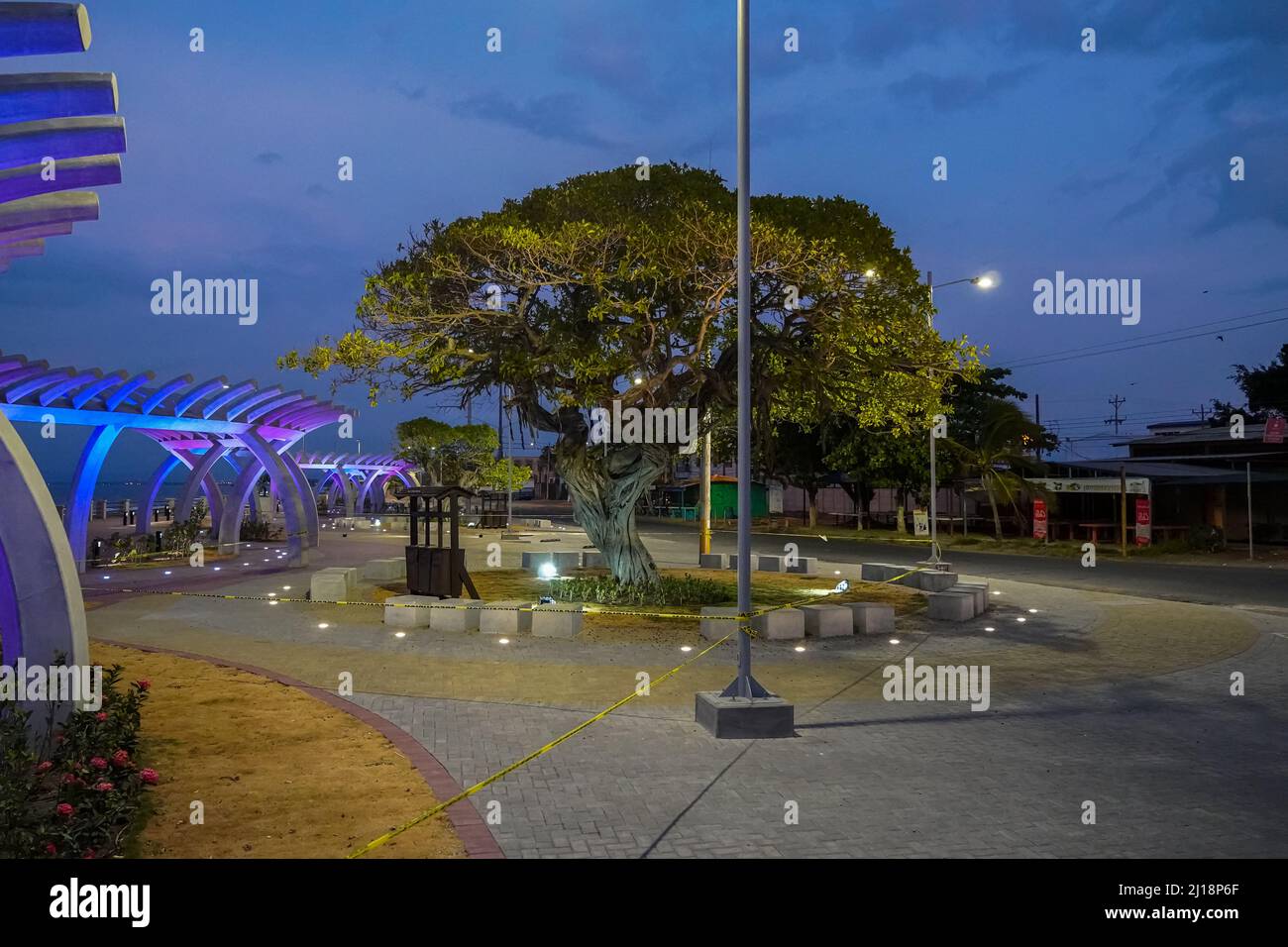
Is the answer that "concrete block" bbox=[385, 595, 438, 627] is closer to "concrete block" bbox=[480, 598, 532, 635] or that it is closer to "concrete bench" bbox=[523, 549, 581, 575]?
"concrete block" bbox=[480, 598, 532, 635]

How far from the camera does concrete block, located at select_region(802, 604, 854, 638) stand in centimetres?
1289

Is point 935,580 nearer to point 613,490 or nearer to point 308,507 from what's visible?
point 613,490

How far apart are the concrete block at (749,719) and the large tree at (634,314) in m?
7.03

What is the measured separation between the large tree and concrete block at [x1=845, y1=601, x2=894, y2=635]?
4.28 m

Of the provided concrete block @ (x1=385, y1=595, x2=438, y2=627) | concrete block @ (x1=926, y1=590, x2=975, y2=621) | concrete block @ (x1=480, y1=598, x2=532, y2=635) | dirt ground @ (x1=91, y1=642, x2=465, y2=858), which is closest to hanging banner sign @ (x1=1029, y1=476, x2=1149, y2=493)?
concrete block @ (x1=926, y1=590, x2=975, y2=621)

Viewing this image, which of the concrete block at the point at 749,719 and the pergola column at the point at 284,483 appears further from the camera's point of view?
the pergola column at the point at 284,483

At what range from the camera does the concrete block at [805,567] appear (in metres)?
20.6

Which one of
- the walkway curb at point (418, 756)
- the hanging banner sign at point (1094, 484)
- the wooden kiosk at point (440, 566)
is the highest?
the hanging banner sign at point (1094, 484)

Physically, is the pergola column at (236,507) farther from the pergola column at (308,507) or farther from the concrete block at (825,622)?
the concrete block at (825,622)

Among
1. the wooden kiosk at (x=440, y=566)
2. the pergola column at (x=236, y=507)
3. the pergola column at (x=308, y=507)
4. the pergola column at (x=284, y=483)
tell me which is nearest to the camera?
the wooden kiosk at (x=440, y=566)

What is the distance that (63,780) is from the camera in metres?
5.72

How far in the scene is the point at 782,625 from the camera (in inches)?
495

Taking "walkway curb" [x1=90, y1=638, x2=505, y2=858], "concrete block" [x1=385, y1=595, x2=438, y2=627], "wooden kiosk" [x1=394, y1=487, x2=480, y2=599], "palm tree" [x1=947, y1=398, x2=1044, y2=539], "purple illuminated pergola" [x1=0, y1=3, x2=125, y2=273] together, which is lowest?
"walkway curb" [x1=90, y1=638, x2=505, y2=858]

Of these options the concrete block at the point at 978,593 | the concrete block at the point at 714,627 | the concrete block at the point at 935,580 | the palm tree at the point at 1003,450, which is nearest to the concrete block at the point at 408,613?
the concrete block at the point at 714,627
